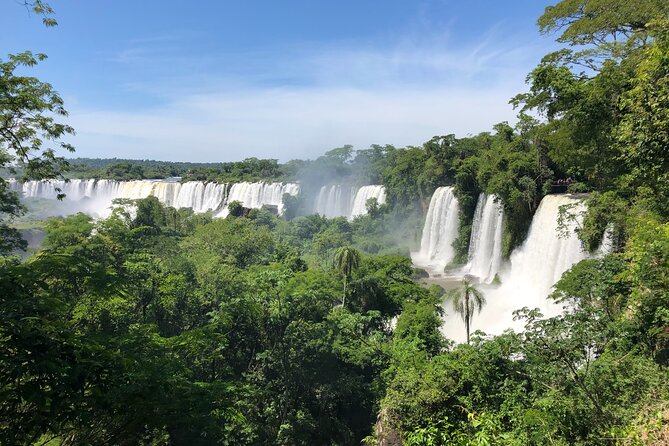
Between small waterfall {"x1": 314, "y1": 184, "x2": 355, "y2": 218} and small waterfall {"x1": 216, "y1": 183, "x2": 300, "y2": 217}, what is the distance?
4.05 metres

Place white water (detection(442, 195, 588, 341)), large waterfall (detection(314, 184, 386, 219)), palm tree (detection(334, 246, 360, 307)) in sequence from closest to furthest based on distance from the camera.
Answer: white water (detection(442, 195, 588, 341)) < palm tree (detection(334, 246, 360, 307)) < large waterfall (detection(314, 184, 386, 219))

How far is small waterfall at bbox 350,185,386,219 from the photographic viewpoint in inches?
1953

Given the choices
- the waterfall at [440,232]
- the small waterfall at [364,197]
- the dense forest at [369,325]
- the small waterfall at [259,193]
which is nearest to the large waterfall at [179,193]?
the small waterfall at [259,193]

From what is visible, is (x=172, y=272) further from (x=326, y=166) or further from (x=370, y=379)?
(x=326, y=166)

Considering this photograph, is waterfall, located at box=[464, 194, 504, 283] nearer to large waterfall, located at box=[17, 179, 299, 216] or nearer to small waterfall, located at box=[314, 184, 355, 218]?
small waterfall, located at box=[314, 184, 355, 218]

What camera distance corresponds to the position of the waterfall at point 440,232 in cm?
3550

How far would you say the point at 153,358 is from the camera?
7691mm

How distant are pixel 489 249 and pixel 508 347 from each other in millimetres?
20208

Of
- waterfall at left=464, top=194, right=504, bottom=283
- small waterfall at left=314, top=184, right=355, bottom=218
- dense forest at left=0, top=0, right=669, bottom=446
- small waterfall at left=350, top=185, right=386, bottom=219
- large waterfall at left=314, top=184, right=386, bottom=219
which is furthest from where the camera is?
small waterfall at left=314, top=184, right=355, bottom=218

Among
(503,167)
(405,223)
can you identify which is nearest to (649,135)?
(503,167)

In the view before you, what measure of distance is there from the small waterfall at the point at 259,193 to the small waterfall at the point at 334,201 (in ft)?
13.3

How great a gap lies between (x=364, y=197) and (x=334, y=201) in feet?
20.8

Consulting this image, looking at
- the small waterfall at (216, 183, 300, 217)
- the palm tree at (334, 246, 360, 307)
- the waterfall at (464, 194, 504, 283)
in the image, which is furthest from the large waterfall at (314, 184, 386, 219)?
the palm tree at (334, 246, 360, 307)

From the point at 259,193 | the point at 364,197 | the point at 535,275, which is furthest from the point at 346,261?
the point at 259,193
